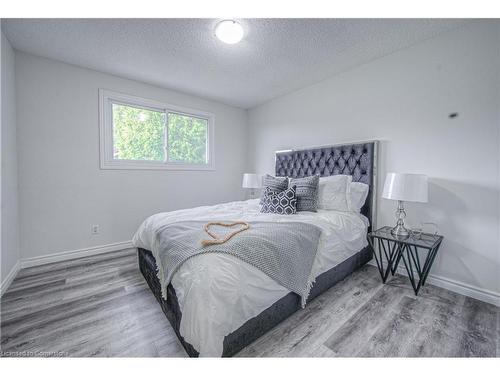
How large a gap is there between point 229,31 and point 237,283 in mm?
2061

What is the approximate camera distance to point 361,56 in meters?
2.41

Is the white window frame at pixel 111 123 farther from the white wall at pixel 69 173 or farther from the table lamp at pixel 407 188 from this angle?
the table lamp at pixel 407 188

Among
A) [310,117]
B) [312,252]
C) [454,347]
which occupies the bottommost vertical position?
[454,347]

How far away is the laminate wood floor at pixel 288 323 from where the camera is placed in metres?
1.30

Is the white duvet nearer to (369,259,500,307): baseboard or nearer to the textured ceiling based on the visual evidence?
(369,259,500,307): baseboard

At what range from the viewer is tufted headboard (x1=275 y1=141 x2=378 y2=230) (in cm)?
250

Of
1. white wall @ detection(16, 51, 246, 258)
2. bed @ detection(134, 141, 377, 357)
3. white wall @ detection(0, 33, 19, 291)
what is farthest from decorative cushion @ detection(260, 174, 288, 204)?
white wall @ detection(0, 33, 19, 291)

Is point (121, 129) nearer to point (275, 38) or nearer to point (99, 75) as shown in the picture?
point (99, 75)

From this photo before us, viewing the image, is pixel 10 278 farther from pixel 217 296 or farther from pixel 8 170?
pixel 217 296

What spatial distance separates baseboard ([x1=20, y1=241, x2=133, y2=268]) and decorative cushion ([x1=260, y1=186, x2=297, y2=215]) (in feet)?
7.06

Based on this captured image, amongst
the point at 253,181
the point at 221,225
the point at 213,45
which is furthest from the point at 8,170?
the point at 253,181

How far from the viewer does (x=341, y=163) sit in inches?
109
